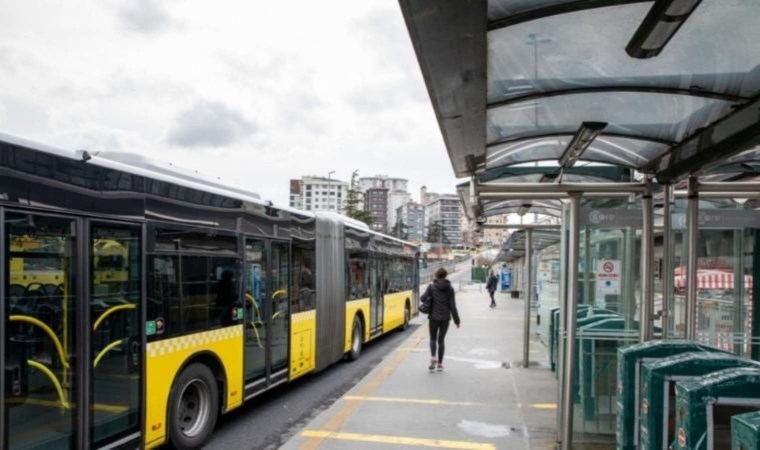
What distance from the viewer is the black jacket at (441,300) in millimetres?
10500

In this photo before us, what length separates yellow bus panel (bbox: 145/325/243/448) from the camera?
17.7 feet

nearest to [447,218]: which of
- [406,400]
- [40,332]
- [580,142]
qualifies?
[406,400]

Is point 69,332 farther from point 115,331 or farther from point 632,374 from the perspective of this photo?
point 632,374

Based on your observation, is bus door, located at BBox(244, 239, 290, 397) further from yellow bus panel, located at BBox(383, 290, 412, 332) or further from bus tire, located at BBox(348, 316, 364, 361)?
Result: yellow bus panel, located at BBox(383, 290, 412, 332)

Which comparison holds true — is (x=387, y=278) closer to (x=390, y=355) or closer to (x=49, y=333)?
(x=390, y=355)

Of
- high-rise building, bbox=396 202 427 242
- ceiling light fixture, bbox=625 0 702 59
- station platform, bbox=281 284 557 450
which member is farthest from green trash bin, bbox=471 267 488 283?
high-rise building, bbox=396 202 427 242

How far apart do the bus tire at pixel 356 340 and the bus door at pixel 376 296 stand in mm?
916

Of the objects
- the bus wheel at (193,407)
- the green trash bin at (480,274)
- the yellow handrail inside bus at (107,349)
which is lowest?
the green trash bin at (480,274)

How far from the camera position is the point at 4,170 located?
395cm

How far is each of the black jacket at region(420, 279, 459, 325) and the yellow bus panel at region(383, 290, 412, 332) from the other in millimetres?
4495

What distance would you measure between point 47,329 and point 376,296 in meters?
10.1

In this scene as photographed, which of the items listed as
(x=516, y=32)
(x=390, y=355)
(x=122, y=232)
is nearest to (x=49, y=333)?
(x=122, y=232)

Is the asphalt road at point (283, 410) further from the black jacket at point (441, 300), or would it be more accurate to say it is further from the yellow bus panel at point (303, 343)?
the black jacket at point (441, 300)

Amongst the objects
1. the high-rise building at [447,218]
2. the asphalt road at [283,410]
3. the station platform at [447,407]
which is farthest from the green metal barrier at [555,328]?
the high-rise building at [447,218]
